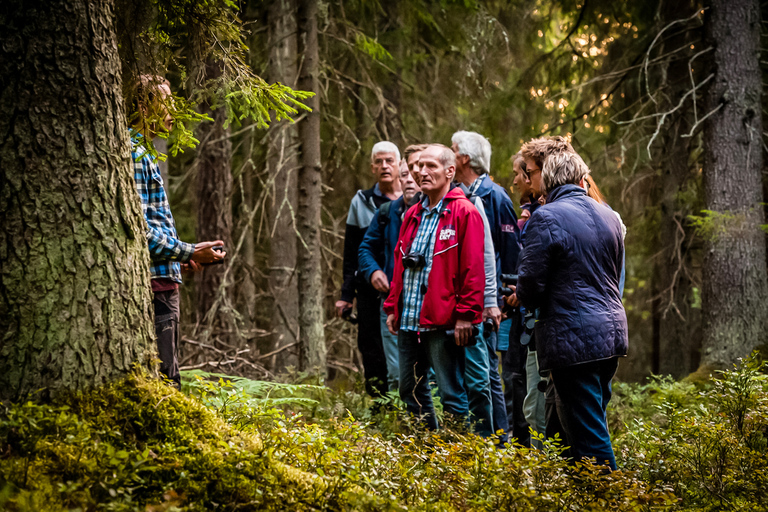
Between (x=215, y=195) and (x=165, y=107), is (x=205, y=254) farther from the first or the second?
(x=215, y=195)

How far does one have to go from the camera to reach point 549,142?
383 centimetres

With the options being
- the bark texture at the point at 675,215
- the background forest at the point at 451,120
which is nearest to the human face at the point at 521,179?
the background forest at the point at 451,120

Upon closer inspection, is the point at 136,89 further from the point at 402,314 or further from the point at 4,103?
the point at 402,314

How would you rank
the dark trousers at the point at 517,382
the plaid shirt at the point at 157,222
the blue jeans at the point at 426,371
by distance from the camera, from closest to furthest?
the plaid shirt at the point at 157,222 → the blue jeans at the point at 426,371 → the dark trousers at the point at 517,382

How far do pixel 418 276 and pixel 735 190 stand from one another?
5.34 metres

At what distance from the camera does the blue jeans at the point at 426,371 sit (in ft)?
14.2

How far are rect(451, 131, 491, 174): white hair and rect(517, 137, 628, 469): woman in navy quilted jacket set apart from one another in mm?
1892

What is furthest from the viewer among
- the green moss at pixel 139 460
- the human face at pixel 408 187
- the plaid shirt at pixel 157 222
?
the human face at pixel 408 187

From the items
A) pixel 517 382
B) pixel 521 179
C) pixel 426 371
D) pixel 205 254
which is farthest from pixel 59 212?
pixel 517 382

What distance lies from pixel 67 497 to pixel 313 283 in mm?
5014

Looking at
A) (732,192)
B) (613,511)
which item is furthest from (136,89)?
(732,192)

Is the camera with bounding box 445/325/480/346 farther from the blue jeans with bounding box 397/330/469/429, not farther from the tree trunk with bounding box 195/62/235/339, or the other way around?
the tree trunk with bounding box 195/62/235/339

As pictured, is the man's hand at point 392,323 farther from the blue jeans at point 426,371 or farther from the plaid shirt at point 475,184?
the plaid shirt at point 475,184

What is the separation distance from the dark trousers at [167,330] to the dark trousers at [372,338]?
242 centimetres
